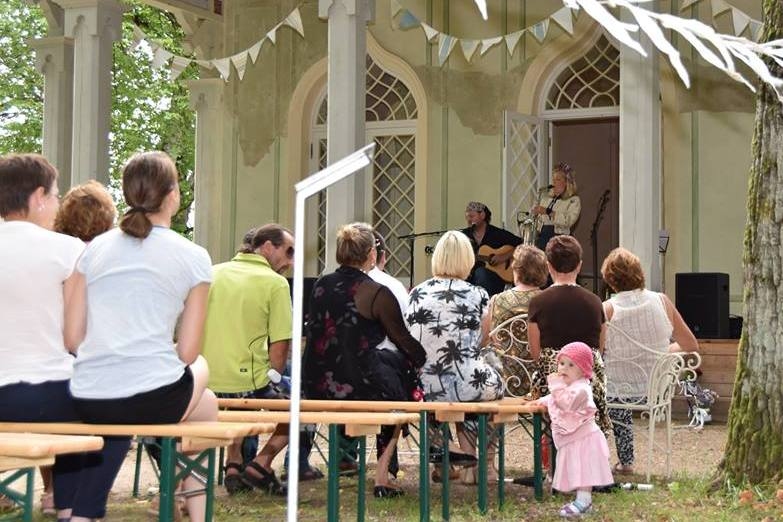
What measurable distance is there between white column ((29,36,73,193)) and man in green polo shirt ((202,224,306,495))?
7831 mm

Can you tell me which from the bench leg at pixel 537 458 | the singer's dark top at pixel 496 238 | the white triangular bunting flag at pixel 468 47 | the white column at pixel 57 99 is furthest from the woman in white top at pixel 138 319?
the white column at pixel 57 99

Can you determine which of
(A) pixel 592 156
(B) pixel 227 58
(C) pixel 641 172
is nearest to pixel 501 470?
(C) pixel 641 172

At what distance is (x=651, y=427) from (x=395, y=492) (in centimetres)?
147

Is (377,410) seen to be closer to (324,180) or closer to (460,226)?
(324,180)

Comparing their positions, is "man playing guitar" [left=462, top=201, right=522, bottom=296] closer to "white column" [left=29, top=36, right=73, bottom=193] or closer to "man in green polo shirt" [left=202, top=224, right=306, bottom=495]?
"white column" [left=29, top=36, right=73, bottom=193]

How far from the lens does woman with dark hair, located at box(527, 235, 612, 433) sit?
20.9 feet

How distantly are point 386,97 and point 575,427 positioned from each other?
28.6ft

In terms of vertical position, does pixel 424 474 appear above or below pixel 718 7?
below

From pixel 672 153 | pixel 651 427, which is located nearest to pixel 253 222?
pixel 672 153

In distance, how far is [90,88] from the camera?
12.4m

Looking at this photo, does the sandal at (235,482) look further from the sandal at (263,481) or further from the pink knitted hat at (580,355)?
the pink knitted hat at (580,355)

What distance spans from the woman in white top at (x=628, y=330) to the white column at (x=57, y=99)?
26.0 ft

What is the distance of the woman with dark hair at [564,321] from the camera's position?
636 cm

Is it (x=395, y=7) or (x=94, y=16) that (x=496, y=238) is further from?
(x=94, y=16)
